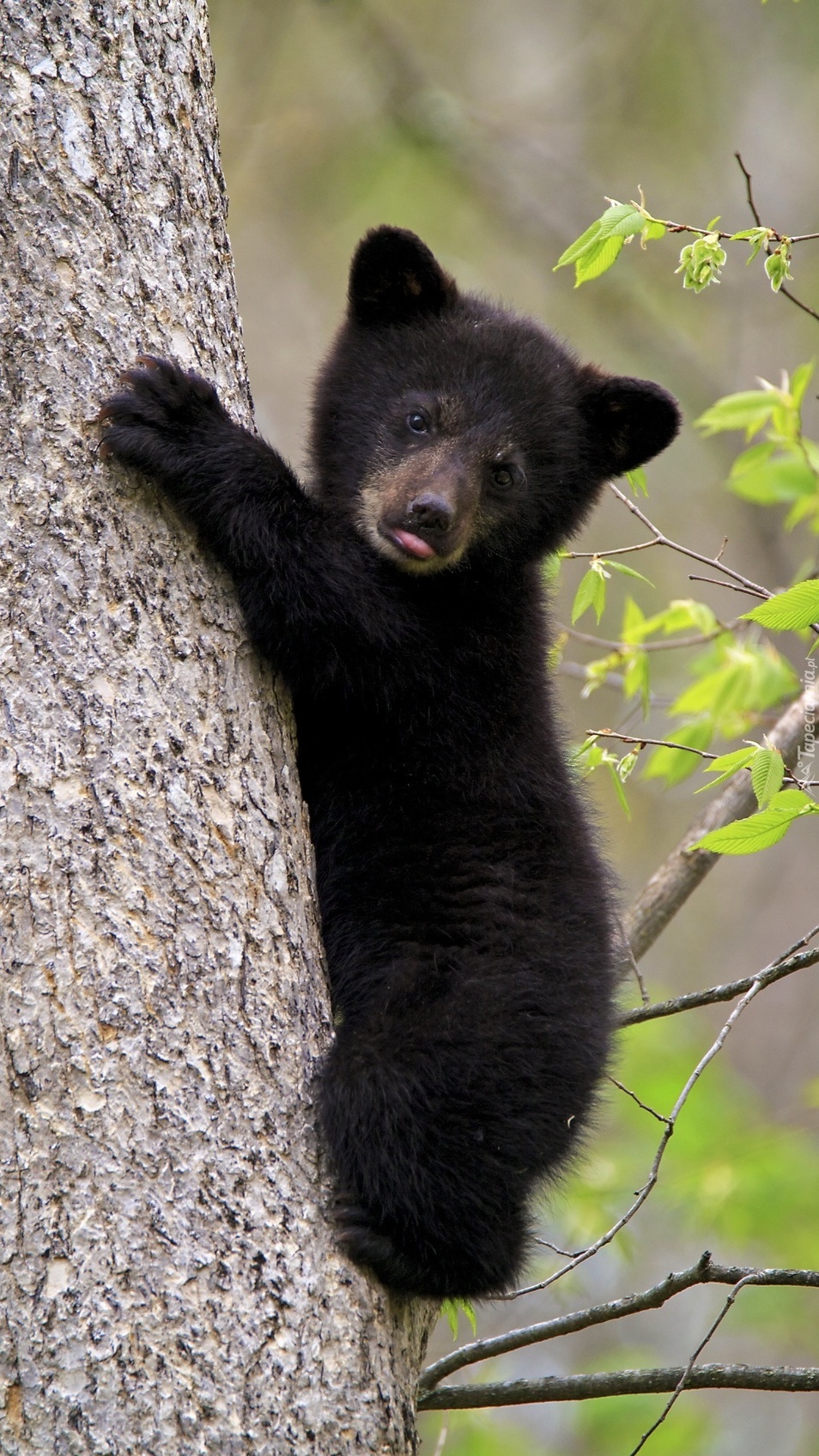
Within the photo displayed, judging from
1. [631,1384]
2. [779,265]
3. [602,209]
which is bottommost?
[631,1384]

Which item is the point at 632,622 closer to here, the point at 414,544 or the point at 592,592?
the point at 592,592

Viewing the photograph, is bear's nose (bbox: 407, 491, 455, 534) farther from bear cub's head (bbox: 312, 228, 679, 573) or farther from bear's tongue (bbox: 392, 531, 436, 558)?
bear cub's head (bbox: 312, 228, 679, 573)

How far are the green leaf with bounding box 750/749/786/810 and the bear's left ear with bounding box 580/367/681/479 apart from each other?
1573 millimetres

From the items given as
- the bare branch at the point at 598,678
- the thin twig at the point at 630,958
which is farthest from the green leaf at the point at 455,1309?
the bare branch at the point at 598,678

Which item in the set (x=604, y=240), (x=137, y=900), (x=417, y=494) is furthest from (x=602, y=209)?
(x=137, y=900)

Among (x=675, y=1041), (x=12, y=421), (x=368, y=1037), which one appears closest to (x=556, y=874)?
(x=368, y=1037)

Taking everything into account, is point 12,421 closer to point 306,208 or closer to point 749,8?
point 306,208

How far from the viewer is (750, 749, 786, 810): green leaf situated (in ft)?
10.1

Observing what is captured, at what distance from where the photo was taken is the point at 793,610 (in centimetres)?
A: 302

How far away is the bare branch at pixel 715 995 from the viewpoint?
3.15 metres

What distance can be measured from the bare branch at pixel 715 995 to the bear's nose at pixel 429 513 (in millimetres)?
1483

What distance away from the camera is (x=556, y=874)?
3684 millimetres

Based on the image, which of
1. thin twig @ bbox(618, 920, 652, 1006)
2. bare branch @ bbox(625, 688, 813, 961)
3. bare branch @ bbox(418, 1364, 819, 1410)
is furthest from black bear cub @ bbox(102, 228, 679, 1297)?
bare branch @ bbox(625, 688, 813, 961)

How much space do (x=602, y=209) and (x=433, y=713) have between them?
28.2 ft
